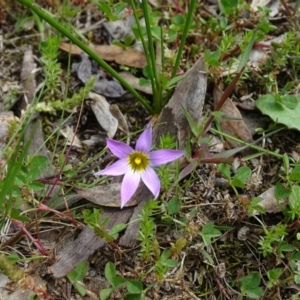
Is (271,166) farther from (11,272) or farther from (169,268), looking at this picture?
(11,272)

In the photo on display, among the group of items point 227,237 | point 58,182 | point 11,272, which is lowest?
point 227,237

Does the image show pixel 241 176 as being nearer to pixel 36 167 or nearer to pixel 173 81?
pixel 173 81

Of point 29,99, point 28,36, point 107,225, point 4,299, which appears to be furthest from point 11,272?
point 28,36

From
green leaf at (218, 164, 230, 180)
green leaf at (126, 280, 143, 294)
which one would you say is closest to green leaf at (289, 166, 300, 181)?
green leaf at (218, 164, 230, 180)

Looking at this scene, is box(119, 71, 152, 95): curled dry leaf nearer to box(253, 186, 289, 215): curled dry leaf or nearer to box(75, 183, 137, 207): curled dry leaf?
box(75, 183, 137, 207): curled dry leaf

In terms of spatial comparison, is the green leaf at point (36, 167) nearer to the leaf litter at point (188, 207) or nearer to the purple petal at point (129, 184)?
the leaf litter at point (188, 207)

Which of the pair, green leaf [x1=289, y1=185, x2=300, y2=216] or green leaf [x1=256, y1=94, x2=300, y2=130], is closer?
Answer: green leaf [x1=289, y1=185, x2=300, y2=216]

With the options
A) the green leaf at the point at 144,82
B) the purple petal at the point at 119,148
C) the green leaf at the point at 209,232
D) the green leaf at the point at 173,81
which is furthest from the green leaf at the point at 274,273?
the green leaf at the point at 144,82
